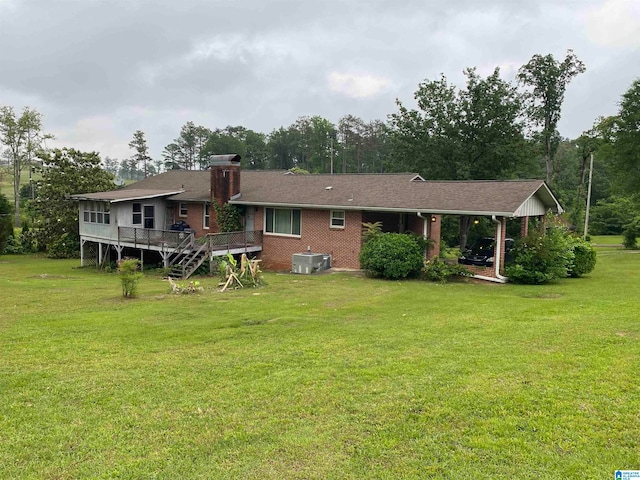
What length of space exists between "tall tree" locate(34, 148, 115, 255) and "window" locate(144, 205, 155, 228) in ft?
27.7

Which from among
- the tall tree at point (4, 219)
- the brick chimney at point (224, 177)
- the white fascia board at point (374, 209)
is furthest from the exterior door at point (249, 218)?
the tall tree at point (4, 219)

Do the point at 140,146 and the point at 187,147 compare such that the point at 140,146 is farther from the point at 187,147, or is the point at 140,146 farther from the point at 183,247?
the point at 183,247

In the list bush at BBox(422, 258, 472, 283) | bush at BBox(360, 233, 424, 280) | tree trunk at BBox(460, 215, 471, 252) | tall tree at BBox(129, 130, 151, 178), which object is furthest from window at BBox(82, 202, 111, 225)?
tall tree at BBox(129, 130, 151, 178)

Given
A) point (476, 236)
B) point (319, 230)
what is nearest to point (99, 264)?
point (319, 230)

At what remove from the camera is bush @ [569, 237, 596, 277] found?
62.5ft

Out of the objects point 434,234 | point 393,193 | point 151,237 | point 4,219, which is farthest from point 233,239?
point 4,219

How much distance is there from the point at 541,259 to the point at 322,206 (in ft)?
29.2

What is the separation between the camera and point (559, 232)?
1800 centimetres

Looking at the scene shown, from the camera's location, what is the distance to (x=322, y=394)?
6.07 m

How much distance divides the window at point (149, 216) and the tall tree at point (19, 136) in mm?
26933

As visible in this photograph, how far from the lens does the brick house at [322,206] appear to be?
60.7ft

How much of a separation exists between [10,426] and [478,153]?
109 feet

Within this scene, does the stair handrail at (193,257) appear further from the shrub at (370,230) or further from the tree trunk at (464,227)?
the tree trunk at (464,227)

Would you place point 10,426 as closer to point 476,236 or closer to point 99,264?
point 99,264
